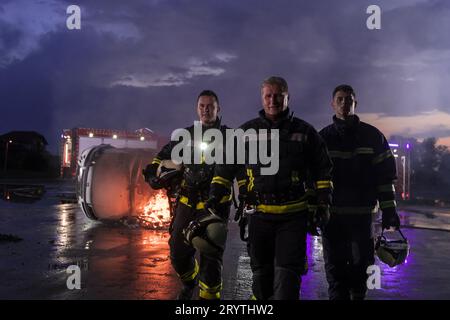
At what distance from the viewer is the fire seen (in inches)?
396

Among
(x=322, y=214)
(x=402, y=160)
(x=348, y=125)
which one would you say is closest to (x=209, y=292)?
(x=322, y=214)

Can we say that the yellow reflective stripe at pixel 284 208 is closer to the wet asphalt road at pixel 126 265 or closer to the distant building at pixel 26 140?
the wet asphalt road at pixel 126 265

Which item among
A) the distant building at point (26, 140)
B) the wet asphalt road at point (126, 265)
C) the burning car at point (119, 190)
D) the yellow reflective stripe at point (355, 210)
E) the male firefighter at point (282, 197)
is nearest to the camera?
the male firefighter at point (282, 197)

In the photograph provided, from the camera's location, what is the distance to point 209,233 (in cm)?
375

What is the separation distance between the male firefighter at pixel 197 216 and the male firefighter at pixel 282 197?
50 centimetres

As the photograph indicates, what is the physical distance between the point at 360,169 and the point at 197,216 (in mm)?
1612

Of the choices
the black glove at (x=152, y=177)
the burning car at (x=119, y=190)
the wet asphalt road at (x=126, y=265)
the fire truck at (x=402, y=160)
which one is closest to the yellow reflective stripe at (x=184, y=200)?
the black glove at (x=152, y=177)

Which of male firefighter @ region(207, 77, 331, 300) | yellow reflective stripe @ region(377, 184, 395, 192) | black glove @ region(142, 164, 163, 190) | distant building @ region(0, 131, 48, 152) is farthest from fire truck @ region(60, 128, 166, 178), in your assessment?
distant building @ region(0, 131, 48, 152)

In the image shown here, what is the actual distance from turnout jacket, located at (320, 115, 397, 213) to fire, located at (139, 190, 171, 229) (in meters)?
6.34

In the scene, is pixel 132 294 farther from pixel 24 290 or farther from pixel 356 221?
pixel 356 221

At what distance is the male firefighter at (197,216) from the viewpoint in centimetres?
404

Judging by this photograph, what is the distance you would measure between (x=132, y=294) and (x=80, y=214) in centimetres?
857
